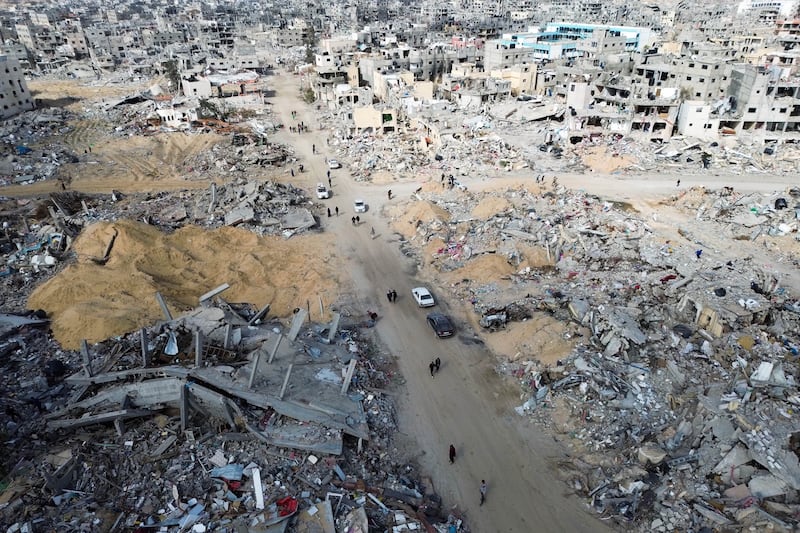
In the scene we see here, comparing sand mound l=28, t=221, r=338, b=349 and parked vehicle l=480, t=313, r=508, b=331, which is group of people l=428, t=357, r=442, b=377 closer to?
parked vehicle l=480, t=313, r=508, b=331

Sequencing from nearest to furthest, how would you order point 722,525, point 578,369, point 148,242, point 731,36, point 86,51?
point 722,525
point 578,369
point 148,242
point 731,36
point 86,51

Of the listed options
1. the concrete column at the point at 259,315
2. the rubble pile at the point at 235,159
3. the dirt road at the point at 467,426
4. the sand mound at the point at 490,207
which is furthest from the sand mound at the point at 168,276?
the rubble pile at the point at 235,159

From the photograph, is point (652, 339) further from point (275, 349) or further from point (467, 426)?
point (275, 349)

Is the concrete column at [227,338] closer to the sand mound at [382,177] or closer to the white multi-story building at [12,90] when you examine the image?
the sand mound at [382,177]

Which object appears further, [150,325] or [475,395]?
[150,325]

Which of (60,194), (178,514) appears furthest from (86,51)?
(178,514)

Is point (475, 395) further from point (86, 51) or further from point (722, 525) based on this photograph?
point (86, 51)

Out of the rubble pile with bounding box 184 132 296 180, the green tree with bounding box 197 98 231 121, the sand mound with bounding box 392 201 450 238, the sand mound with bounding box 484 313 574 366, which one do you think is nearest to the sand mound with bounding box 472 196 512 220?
the sand mound with bounding box 392 201 450 238

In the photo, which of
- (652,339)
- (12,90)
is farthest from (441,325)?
(12,90)
